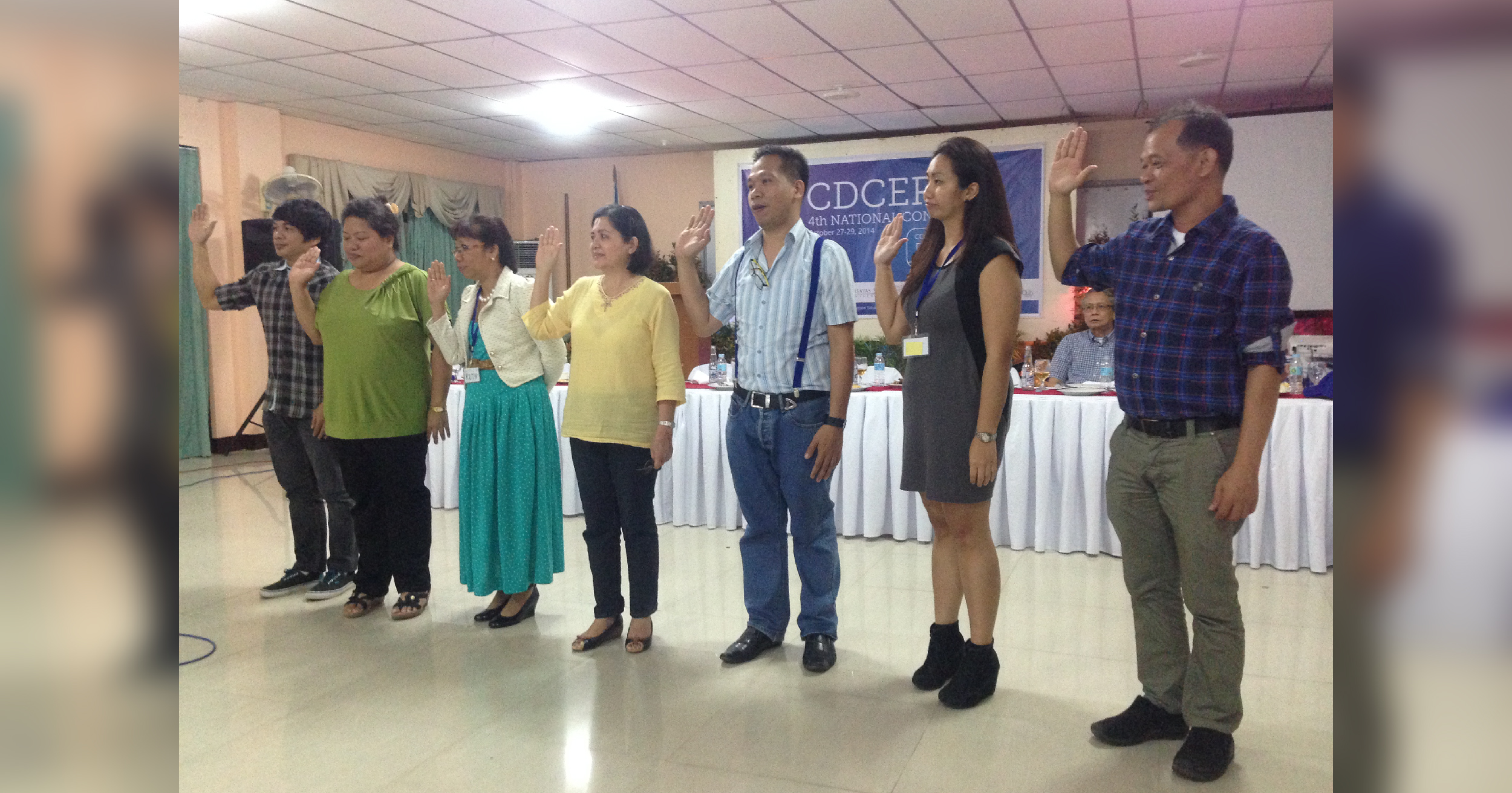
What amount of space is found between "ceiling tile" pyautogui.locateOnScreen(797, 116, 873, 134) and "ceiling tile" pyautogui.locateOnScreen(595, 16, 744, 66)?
2.13 m

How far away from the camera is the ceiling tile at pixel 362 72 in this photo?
6227mm

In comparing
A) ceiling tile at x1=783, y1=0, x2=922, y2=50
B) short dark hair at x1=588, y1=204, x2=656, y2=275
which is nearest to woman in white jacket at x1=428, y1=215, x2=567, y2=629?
short dark hair at x1=588, y1=204, x2=656, y2=275

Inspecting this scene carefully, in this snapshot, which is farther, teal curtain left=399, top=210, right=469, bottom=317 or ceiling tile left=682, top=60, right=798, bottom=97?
teal curtain left=399, top=210, right=469, bottom=317

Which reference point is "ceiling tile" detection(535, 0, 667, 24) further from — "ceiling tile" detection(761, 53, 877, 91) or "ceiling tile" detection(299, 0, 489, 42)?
"ceiling tile" detection(761, 53, 877, 91)

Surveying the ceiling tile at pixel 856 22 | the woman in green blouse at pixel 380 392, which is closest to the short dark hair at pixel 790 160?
the woman in green blouse at pixel 380 392

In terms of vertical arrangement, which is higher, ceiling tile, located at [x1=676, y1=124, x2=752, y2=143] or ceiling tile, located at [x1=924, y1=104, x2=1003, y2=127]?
ceiling tile, located at [x1=676, y1=124, x2=752, y2=143]

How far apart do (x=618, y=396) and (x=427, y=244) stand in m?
7.52

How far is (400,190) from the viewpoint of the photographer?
9086 millimetres

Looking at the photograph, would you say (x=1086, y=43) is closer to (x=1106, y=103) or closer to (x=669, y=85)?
(x=1106, y=103)

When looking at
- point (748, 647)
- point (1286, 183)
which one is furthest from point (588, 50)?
point (1286, 183)

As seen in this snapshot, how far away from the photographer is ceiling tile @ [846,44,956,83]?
6.06 metres

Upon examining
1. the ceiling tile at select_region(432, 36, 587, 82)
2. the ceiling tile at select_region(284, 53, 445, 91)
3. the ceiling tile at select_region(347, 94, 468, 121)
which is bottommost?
the ceiling tile at select_region(432, 36, 587, 82)

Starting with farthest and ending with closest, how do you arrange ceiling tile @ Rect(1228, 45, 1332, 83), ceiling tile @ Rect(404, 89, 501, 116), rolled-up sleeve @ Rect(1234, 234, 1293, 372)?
ceiling tile @ Rect(404, 89, 501, 116)
ceiling tile @ Rect(1228, 45, 1332, 83)
rolled-up sleeve @ Rect(1234, 234, 1293, 372)
